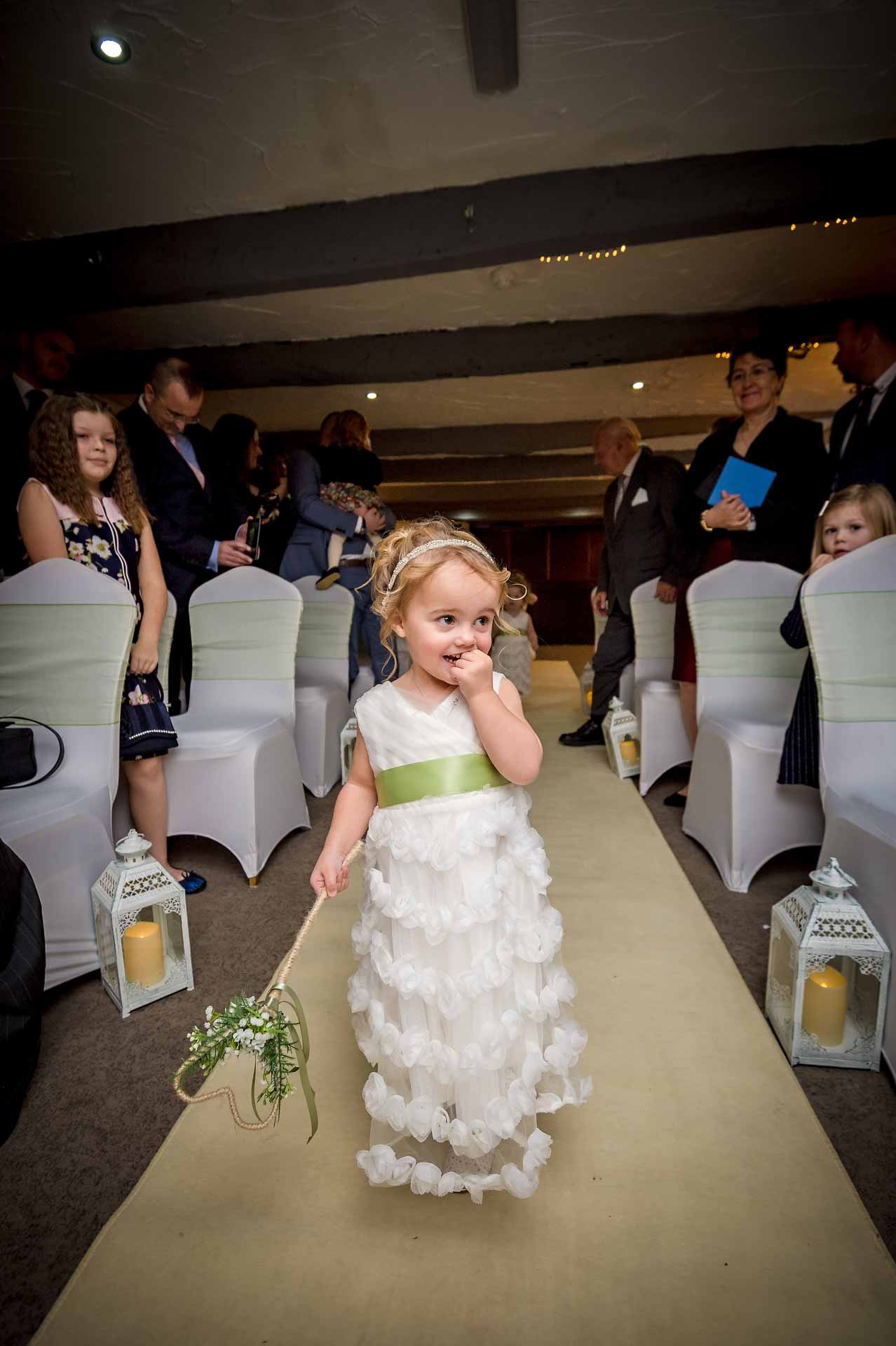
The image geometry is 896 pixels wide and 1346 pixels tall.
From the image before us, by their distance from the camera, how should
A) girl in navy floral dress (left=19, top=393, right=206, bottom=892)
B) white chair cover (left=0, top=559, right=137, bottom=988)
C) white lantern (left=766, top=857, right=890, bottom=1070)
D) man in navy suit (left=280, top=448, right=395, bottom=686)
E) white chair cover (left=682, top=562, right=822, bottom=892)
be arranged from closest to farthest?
white lantern (left=766, top=857, right=890, bottom=1070) < white chair cover (left=0, top=559, right=137, bottom=988) < girl in navy floral dress (left=19, top=393, right=206, bottom=892) < white chair cover (left=682, top=562, right=822, bottom=892) < man in navy suit (left=280, top=448, right=395, bottom=686)

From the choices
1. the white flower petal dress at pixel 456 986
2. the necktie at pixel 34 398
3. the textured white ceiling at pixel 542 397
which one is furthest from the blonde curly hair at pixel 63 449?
the textured white ceiling at pixel 542 397

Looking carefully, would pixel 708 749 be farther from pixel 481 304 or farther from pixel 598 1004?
pixel 481 304

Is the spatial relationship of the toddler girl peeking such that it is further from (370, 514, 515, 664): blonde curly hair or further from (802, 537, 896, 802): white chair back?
(370, 514, 515, 664): blonde curly hair

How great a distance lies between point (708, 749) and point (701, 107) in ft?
9.03

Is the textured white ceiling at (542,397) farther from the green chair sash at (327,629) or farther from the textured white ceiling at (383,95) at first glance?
the green chair sash at (327,629)

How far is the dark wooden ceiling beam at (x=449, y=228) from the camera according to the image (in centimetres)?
320

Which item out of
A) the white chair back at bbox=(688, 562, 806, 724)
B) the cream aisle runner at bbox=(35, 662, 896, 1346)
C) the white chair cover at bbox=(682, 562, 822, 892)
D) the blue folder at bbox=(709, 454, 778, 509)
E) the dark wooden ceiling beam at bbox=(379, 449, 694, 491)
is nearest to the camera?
the cream aisle runner at bbox=(35, 662, 896, 1346)

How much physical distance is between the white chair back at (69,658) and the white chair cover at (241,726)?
0.38m

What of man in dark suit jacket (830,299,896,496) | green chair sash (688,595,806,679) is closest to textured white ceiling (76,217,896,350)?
man in dark suit jacket (830,299,896,496)

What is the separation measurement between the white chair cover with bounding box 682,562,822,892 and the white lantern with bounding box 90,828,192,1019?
1565mm

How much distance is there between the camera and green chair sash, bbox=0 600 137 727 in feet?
5.56

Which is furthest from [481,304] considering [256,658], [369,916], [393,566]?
[369,916]

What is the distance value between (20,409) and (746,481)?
2.87 m

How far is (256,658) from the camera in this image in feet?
8.25
